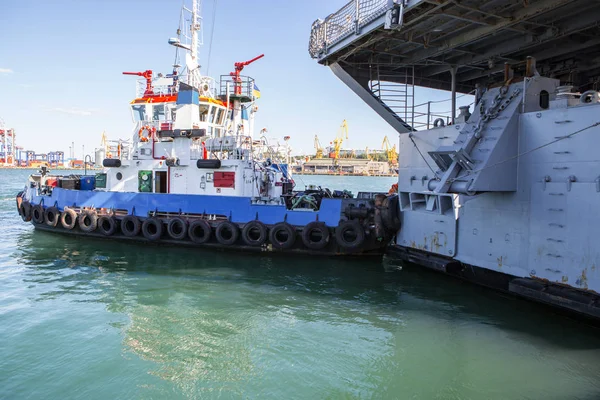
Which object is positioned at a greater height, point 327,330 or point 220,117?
point 220,117

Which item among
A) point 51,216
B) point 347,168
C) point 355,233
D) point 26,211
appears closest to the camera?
point 355,233

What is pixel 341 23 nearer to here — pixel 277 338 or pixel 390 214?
pixel 390 214

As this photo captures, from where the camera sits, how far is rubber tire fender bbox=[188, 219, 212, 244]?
1178 cm

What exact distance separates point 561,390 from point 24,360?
666cm

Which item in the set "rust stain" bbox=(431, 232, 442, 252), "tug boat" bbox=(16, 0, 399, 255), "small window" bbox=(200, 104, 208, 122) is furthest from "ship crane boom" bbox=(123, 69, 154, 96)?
"rust stain" bbox=(431, 232, 442, 252)

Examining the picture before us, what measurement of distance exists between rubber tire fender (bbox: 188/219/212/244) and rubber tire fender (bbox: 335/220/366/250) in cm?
371

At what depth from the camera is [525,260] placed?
23.8 ft

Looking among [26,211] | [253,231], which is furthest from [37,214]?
[253,231]

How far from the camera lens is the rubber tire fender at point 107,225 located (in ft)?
42.0

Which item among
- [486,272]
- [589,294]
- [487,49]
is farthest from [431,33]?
[589,294]

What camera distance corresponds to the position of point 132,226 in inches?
502

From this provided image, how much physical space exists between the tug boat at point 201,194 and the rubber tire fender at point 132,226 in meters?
0.03

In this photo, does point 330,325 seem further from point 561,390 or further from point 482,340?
point 561,390

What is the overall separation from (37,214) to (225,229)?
764 centimetres
